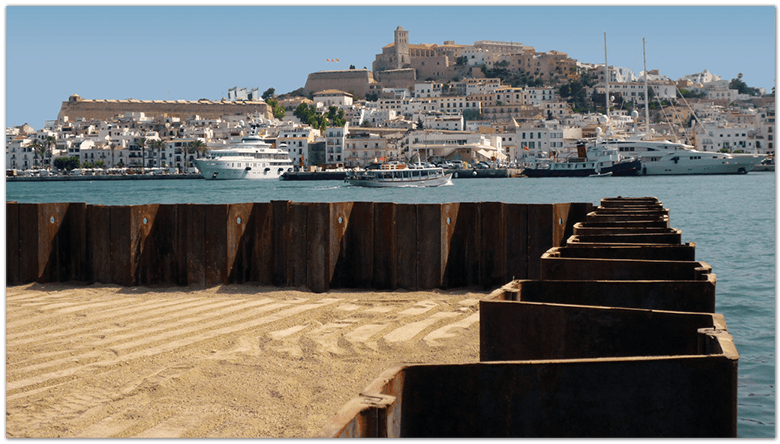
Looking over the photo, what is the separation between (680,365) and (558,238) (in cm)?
619

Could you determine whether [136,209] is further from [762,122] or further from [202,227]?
[762,122]

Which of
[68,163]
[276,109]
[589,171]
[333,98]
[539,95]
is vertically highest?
[539,95]

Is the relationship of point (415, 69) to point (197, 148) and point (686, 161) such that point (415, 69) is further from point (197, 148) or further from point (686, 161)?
point (686, 161)

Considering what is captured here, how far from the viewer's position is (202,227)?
855 centimetres

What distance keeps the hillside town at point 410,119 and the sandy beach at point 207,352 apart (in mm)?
98417

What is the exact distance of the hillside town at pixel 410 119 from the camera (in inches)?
5172

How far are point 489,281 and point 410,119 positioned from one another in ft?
504

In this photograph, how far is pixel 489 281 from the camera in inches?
336

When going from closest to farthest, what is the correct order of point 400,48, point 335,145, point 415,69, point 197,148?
point 335,145 → point 197,148 → point 415,69 → point 400,48

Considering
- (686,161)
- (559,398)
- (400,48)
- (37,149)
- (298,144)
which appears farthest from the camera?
(400,48)

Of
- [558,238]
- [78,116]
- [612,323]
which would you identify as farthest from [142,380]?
[78,116]

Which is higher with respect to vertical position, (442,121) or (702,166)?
(442,121)

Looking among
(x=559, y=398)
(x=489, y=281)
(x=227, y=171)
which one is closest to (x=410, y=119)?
(x=227, y=171)

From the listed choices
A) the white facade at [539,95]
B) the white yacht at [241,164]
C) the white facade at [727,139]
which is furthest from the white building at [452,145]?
the white facade at [539,95]
